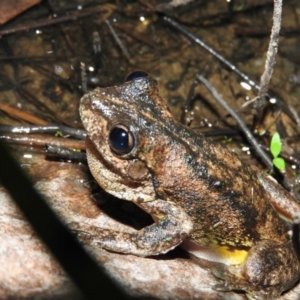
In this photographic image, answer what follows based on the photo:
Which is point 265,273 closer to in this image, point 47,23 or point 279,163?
point 279,163

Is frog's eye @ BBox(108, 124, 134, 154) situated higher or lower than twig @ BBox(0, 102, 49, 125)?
lower

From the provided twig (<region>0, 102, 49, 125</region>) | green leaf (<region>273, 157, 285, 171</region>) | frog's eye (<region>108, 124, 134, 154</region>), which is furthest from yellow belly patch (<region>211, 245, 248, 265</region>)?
twig (<region>0, 102, 49, 125</region>)

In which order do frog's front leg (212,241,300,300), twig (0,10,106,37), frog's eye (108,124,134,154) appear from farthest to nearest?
twig (0,10,106,37) → frog's front leg (212,241,300,300) → frog's eye (108,124,134,154)

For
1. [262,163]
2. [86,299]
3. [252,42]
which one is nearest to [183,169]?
[86,299]

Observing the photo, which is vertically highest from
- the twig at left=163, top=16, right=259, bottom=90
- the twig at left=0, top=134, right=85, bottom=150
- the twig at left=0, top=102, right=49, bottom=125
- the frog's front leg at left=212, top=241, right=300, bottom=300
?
the twig at left=163, top=16, right=259, bottom=90

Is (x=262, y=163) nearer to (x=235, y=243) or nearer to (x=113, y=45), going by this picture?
(x=235, y=243)

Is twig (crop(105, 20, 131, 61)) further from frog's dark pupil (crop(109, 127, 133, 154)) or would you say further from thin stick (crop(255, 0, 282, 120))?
frog's dark pupil (crop(109, 127, 133, 154))

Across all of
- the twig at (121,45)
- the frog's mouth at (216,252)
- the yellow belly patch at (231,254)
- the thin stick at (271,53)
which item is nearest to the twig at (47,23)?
the twig at (121,45)
